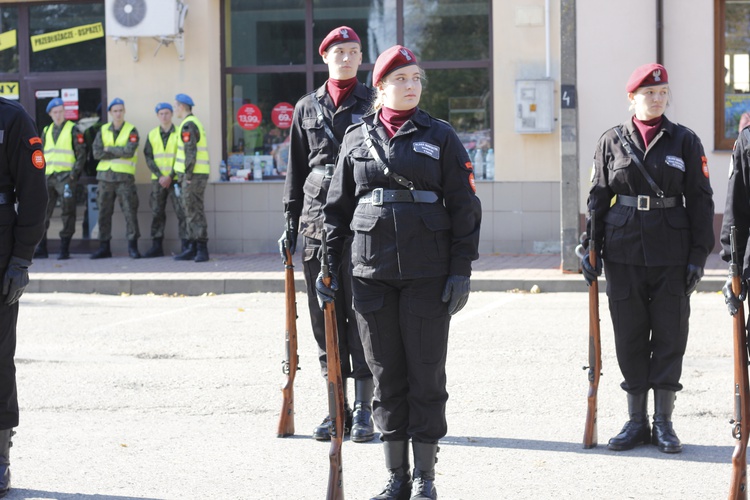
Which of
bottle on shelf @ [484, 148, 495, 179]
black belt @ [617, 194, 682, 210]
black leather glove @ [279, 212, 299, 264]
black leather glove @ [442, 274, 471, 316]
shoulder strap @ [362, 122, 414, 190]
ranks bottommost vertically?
black leather glove @ [442, 274, 471, 316]

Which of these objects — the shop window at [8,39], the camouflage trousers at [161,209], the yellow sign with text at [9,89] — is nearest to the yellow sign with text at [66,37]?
the shop window at [8,39]

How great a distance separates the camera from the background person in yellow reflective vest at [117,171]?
16.2 meters

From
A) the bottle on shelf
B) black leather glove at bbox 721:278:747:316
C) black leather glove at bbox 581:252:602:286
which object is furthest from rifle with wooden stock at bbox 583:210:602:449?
the bottle on shelf

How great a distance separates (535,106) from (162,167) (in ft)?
17.4

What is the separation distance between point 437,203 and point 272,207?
11.8 meters

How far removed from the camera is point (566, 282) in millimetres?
13352

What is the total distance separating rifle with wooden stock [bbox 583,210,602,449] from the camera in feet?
20.5

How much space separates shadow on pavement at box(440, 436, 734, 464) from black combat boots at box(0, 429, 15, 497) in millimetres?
2329

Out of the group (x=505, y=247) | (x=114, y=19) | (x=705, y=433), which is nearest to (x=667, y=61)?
(x=505, y=247)

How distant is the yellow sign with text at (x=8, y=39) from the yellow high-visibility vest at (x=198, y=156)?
139 inches

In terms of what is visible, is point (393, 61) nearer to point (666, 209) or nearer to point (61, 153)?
point (666, 209)

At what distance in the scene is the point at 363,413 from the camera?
259 inches

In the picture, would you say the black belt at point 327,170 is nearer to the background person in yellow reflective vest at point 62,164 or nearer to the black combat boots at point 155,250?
the black combat boots at point 155,250

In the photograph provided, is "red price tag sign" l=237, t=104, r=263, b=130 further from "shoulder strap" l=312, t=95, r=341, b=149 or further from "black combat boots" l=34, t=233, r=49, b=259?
"shoulder strap" l=312, t=95, r=341, b=149
